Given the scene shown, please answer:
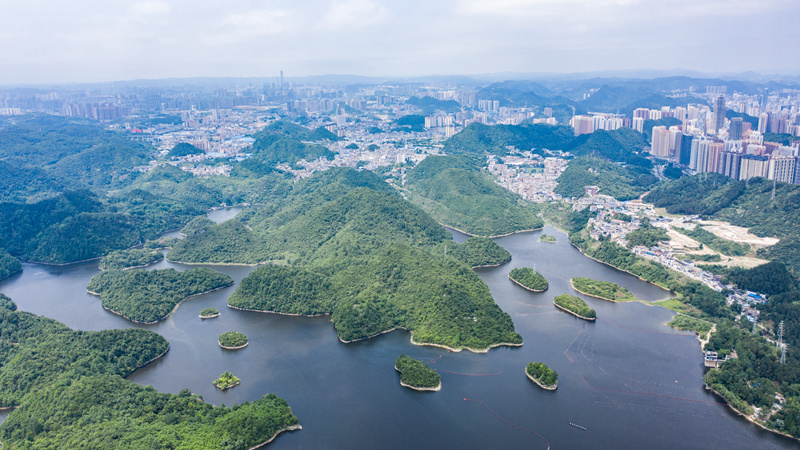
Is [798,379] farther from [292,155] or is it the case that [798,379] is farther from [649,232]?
[292,155]

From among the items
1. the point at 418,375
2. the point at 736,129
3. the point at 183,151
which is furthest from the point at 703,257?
the point at 183,151

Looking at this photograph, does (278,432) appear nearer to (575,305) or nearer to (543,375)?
(543,375)

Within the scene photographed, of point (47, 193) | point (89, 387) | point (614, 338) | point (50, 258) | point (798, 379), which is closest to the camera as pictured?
point (89, 387)

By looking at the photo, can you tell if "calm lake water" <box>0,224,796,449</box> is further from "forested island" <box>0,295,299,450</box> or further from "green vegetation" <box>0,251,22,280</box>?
"green vegetation" <box>0,251,22,280</box>

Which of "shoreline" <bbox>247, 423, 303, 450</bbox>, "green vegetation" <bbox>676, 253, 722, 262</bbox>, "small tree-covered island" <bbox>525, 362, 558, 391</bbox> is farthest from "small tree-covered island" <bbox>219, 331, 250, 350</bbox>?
"green vegetation" <bbox>676, 253, 722, 262</bbox>

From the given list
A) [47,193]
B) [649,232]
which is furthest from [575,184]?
[47,193]

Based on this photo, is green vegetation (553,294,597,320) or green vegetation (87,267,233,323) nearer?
green vegetation (553,294,597,320)

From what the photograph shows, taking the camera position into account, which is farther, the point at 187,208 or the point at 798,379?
the point at 187,208
